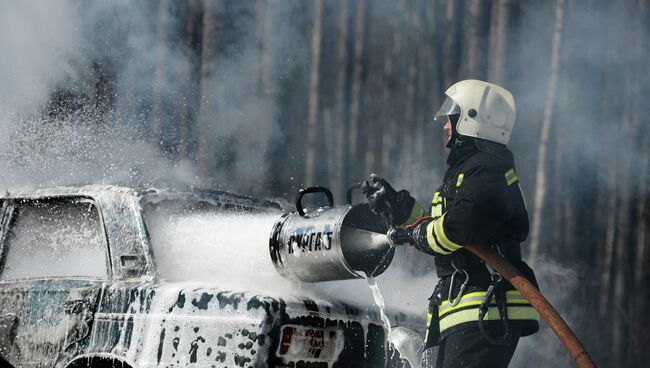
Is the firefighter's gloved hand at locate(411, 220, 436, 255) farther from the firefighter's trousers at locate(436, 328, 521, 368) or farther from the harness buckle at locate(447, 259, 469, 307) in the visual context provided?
the firefighter's trousers at locate(436, 328, 521, 368)

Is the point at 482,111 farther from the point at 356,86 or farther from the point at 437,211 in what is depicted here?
the point at 356,86

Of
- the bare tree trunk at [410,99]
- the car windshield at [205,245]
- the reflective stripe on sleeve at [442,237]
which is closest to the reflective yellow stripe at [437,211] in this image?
the reflective stripe on sleeve at [442,237]

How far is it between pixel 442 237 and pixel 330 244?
1.57ft

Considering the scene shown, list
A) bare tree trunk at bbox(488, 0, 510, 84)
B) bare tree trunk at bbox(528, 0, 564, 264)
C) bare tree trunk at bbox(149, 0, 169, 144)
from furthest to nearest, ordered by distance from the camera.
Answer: bare tree trunk at bbox(149, 0, 169, 144)
bare tree trunk at bbox(488, 0, 510, 84)
bare tree trunk at bbox(528, 0, 564, 264)

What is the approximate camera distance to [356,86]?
24.4 feet

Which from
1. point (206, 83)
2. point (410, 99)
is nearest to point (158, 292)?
point (410, 99)

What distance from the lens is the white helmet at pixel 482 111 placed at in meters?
3.80

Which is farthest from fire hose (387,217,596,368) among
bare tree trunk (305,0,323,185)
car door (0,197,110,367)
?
bare tree trunk (305,0,323,185)

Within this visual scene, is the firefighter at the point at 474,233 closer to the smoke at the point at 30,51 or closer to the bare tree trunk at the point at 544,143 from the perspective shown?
the bare tree trunk at the point at 544,143

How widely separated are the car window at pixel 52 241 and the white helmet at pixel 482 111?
5.96 feet

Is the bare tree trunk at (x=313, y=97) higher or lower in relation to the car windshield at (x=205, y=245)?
higher

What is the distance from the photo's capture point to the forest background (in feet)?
19.2

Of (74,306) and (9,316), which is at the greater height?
(74,306)

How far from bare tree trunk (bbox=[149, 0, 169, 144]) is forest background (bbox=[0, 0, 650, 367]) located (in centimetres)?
2
